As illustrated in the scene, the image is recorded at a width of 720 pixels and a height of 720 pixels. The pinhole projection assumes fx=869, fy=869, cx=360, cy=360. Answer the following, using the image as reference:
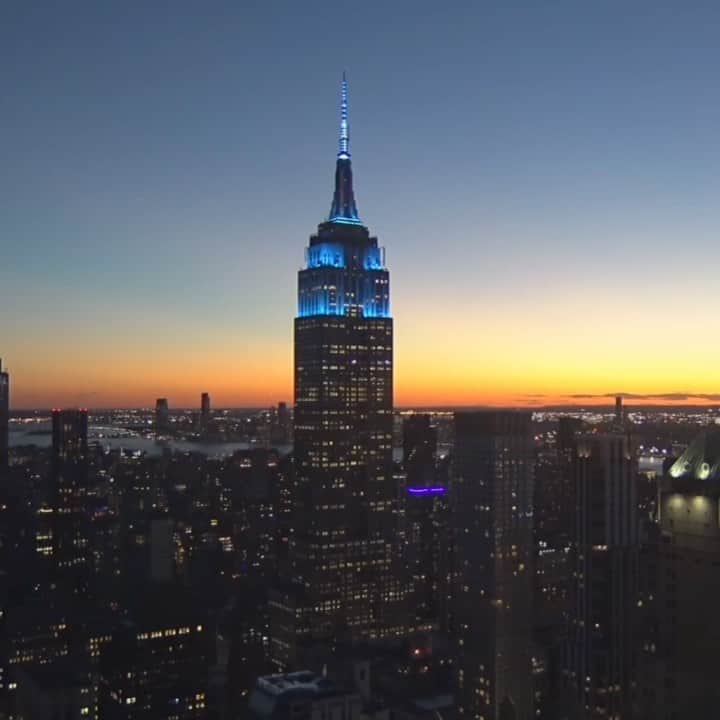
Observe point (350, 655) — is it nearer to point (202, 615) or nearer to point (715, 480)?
point (202, 615)

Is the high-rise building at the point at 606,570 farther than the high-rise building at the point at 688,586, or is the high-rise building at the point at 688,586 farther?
the high-rise building at the point at 606,570

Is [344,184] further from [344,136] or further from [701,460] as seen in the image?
[701,460]

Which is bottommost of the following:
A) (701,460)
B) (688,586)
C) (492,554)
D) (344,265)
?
(492,554)

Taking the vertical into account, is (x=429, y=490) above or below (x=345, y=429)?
below

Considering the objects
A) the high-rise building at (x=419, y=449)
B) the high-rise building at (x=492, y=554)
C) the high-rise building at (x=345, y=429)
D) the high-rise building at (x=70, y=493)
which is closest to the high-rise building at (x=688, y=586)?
the high-rise building at (x=492, y=554)

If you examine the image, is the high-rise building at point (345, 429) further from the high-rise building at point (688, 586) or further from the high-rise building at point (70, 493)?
the high-rise building at point (688, 586)

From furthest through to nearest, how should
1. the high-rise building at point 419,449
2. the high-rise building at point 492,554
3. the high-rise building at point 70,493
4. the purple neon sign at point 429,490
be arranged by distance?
the high-rise building at point 419,449
the purple neon sign at point 429,490
the high-rise building at point 70,493
the high-rise building at point 492,554

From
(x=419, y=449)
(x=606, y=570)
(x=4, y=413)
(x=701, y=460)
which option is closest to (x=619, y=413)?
(x=606, y=570)
